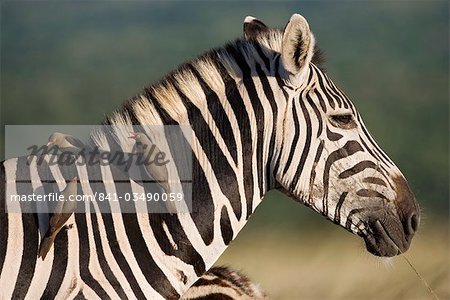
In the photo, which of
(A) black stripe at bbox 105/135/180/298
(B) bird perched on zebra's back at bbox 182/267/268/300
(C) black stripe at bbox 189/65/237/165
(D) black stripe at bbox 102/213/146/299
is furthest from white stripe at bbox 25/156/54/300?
(B) bird perched on zebra's back at bbox 182/267/268/300

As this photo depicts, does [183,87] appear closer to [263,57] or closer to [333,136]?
[263,57]

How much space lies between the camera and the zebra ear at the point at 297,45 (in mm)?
4832

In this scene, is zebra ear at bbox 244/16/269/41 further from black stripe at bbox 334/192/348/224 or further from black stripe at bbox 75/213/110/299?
black stripe at bbox 75/213/110/299

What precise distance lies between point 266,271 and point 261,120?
792 cm

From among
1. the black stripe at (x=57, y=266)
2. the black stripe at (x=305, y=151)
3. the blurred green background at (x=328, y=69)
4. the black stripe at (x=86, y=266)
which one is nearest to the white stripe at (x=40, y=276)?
the black stripe at (x=57, y=266)

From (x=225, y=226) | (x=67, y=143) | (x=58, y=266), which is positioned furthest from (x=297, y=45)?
(x=58, y=266)

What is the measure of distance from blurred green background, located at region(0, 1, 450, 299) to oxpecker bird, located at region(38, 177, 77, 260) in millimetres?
6859

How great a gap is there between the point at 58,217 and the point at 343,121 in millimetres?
1757

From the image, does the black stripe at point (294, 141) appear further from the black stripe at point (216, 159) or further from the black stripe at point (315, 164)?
the black stripe at point (216, 159)

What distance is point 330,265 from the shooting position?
1278 centimetres

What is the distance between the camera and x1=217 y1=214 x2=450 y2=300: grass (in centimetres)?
1120

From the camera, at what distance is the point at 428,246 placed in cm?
1388

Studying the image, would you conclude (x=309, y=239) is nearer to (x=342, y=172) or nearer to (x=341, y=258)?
(x=341, y=258)

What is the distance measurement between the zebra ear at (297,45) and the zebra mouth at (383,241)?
1032 mm
